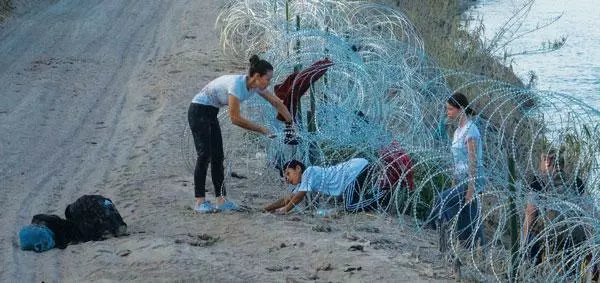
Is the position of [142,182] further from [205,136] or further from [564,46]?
[564,46]

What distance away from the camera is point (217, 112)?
8.77 meters

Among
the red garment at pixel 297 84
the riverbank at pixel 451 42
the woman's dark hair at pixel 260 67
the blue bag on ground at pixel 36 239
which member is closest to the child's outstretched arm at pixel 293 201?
the red garment at pixel 297 84

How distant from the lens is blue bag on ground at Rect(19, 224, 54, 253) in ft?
26.1

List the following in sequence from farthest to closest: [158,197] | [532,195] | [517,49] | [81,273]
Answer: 1. [517,49]
2. [158,197]
3. [81,273]
4. [532,195]

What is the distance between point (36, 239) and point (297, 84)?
2.55m

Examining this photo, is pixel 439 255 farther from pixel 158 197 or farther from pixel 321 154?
pixel 158 197

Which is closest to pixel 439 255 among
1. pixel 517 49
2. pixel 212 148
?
pixel 212 148

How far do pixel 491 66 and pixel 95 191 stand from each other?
825cm

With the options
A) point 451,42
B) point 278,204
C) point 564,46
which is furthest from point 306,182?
point 564,46

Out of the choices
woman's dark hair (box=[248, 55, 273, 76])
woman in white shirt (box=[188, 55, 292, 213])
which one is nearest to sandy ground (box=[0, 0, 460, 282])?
woman in white shirt (box=[188, 55, 292, 213])

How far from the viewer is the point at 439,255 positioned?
25.8ft

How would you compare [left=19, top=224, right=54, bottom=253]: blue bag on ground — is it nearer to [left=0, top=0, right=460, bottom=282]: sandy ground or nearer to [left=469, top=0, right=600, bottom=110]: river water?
[left=0, top=0, right=460, bottom=282]: sandy ground

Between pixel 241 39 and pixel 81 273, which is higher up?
pixel 241 39

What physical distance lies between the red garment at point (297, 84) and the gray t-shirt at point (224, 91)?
671 mm
